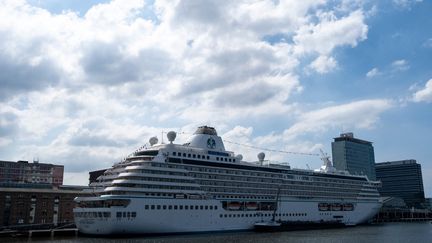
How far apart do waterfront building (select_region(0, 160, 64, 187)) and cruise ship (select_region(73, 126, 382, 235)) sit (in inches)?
3653

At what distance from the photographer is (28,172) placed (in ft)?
521

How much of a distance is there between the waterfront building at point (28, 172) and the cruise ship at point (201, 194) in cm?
9280

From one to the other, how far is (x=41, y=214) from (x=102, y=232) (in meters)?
41.4

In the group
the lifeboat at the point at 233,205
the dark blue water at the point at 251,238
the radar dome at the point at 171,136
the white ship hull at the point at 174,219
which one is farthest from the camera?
the lifeboat at the point at 233,205

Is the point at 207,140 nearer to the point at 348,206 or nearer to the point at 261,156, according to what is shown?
the point at 261,156

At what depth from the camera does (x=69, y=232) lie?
245ft

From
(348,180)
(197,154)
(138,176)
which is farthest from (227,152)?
(348,180)

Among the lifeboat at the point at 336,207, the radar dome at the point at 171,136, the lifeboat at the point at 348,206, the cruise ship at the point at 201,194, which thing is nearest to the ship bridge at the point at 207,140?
the cruise ship at the point at 201,194

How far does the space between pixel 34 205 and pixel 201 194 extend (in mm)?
46629

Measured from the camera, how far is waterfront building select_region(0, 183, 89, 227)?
3661 inches

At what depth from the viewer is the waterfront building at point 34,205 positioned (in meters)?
93.0

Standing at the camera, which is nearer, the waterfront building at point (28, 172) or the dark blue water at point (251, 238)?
the dark blue water at point (251, 238)

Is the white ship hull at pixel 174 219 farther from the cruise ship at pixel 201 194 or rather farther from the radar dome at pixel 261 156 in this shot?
the radar dome at pixel 261 156

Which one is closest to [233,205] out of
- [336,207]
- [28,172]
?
[336,207]
